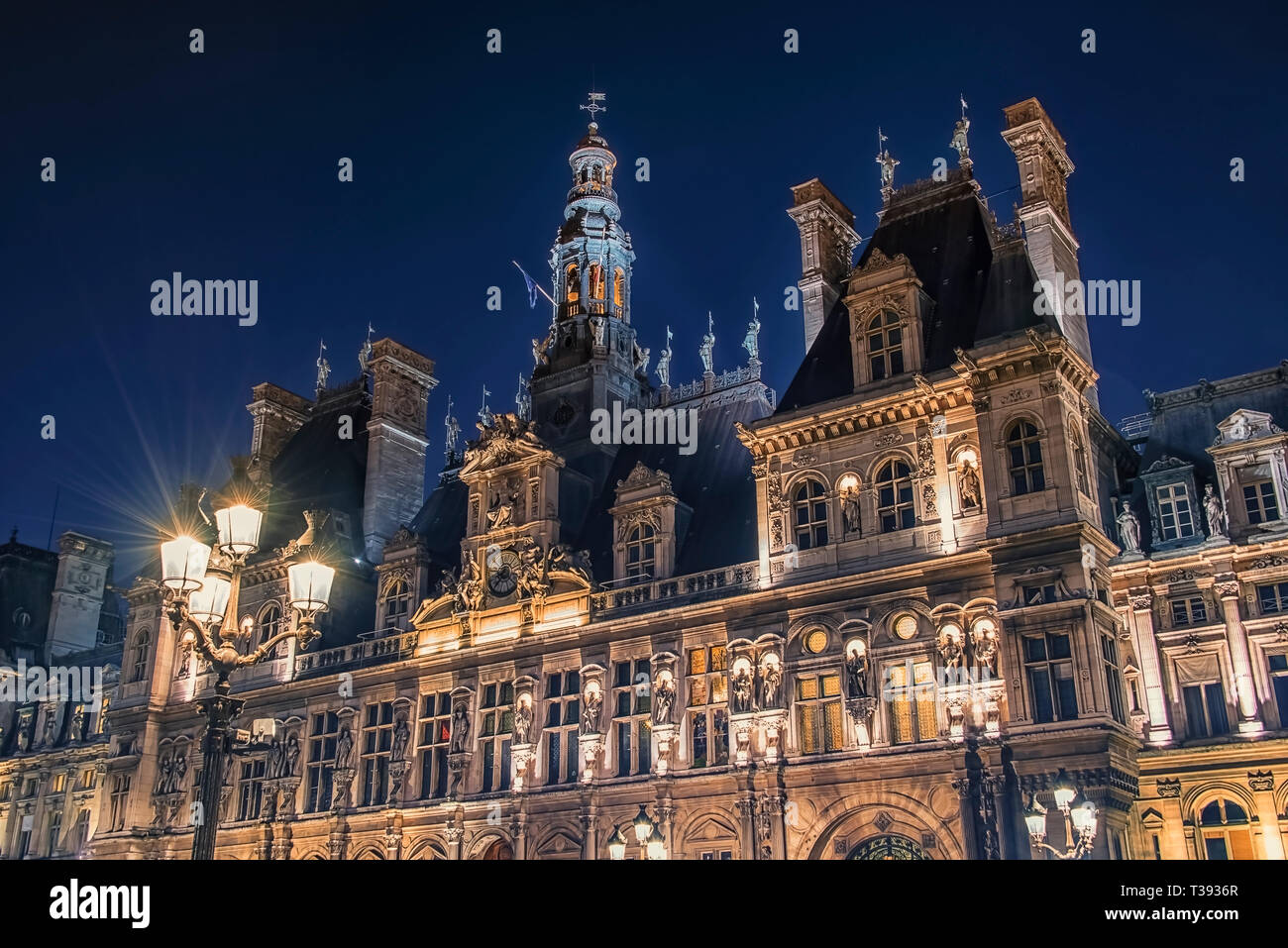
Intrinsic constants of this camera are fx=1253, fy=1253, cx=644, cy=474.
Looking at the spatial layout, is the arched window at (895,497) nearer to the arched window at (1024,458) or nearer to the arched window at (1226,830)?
the arched window at (1024,458)

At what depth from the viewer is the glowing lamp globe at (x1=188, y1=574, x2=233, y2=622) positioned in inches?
759

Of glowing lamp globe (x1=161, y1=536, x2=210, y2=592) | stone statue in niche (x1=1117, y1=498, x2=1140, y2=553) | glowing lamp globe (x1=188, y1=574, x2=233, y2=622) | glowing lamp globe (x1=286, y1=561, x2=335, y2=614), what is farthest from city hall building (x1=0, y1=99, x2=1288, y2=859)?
glowing lamp globe (x1=161, y1=536, x2=210, y2=592)

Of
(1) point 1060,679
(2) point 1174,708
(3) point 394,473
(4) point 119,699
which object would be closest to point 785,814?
(1) point 1060,679

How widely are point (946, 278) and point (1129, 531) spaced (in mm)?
8790

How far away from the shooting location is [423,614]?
39.2 m

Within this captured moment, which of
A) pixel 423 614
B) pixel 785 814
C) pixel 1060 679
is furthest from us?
pixel 423 614

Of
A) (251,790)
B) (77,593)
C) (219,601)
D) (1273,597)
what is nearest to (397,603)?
(251,790)

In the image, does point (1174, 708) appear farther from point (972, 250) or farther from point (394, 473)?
point (394, 473)

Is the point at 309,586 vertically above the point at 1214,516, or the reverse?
the point at 1214,516

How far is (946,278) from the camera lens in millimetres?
34281

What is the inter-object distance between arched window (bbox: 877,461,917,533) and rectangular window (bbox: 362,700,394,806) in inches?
670

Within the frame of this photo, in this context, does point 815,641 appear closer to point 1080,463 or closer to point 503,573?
point 1080,463
